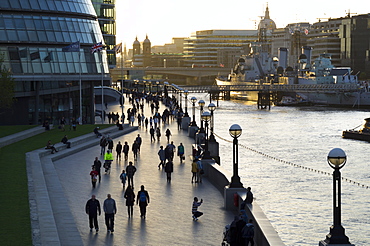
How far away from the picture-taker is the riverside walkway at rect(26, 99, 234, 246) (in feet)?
70.7

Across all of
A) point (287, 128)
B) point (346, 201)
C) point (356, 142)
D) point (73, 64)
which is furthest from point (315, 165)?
point (287, 128)

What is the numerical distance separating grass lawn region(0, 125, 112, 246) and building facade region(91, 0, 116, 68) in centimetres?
6362

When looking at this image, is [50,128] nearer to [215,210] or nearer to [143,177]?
[143,177]

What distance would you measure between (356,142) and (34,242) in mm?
54329

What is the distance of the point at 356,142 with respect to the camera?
227 feet

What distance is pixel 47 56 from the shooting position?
62.0m

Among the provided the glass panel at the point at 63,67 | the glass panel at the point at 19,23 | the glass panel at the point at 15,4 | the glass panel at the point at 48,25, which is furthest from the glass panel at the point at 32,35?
the glass panel at the point at 63,67

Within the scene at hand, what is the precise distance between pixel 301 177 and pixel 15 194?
2297 cm

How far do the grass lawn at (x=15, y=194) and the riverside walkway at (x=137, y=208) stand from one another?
66 centimetres

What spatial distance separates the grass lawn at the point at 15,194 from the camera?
1955 centimetres

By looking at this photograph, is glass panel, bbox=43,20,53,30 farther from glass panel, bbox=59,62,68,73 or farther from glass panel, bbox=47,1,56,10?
glass panel, bbox=59,62,68,73

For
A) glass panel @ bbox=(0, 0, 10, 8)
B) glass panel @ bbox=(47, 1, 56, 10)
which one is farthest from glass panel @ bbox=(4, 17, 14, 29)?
glass panel @ bbox=(47, 1, 56, 10)

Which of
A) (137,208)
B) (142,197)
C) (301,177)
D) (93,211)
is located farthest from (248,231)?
(301,177)

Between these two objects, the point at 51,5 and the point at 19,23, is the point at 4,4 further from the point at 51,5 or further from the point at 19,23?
the point at 51,5
